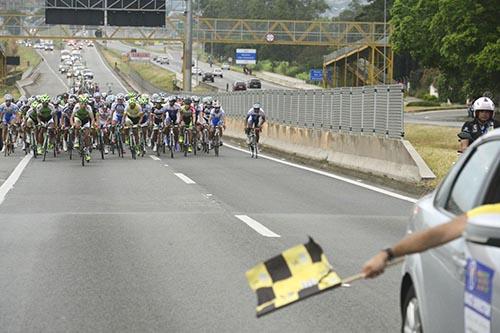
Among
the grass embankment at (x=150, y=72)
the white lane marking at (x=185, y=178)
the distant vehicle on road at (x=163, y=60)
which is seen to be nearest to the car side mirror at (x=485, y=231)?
the white lane marking at (x=185, y=178)

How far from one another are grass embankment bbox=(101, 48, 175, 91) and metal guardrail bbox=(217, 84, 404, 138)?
75.9m

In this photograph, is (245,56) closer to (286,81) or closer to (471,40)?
(286,81)

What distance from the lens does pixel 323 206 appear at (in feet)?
58.1

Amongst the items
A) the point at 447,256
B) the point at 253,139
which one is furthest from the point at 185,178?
the point at 447,256

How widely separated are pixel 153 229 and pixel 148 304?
5440mm

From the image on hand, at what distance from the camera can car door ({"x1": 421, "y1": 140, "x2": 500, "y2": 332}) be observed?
5.07 metres

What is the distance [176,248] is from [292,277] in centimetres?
772

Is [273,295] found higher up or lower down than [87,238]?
higher up

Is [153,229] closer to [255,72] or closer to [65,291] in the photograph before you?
[65,291]

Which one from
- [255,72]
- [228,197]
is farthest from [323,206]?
[255,72]

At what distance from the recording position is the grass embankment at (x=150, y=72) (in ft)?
416

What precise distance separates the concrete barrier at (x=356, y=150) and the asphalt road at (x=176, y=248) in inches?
54.3

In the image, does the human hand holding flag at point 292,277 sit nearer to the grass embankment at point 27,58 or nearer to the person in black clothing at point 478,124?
the person in black clothing at point 478,124

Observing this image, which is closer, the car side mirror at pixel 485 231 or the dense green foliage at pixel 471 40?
the car side mirror at pixel 485 231
